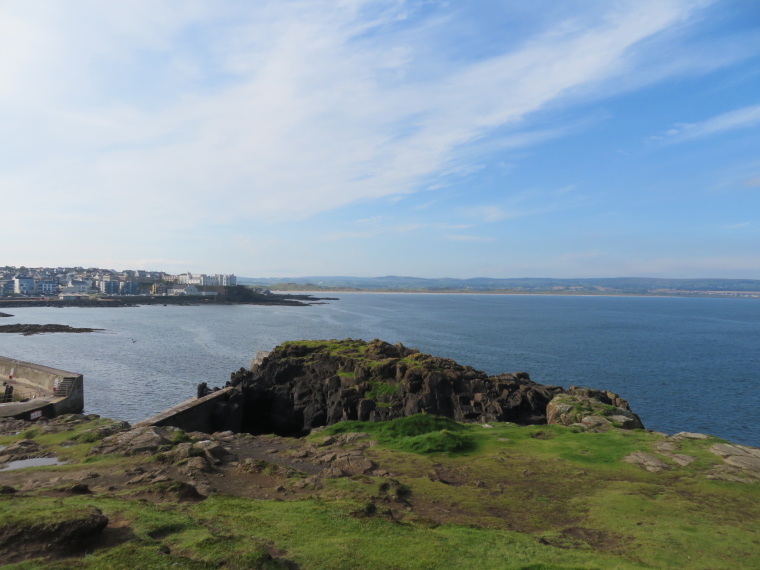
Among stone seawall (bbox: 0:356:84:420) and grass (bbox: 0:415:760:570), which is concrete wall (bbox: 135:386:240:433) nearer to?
stone seawall (bbox: 0:356:84:420)

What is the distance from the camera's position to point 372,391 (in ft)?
117

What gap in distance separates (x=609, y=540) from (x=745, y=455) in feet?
35.0

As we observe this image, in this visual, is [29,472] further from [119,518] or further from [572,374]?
[572,374]

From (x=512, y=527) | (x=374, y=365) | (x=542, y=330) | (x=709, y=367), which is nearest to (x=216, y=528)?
(x=512, y=527)

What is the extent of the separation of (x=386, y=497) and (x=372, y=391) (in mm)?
20806

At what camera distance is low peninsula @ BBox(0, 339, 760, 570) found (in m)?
9.96

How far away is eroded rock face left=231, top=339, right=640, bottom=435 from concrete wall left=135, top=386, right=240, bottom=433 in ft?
9.41

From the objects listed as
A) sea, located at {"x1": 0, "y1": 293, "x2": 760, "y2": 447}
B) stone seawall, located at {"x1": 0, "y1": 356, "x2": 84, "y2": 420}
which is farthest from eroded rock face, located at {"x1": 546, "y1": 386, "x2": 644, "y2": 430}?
stone seawall, located at {"x1": 0, "y1": 356, "x2": 84, "y2": 420}

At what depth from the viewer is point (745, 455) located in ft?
59.9

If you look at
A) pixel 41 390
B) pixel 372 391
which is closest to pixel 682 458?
pixel 372 391

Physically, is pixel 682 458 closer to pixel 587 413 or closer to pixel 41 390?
pixel 587 413

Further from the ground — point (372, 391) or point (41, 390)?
point (372, 391)

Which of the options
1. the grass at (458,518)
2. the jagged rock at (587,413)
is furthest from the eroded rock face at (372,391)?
the grass at (458,518)

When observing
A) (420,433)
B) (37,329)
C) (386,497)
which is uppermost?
(386,497)
